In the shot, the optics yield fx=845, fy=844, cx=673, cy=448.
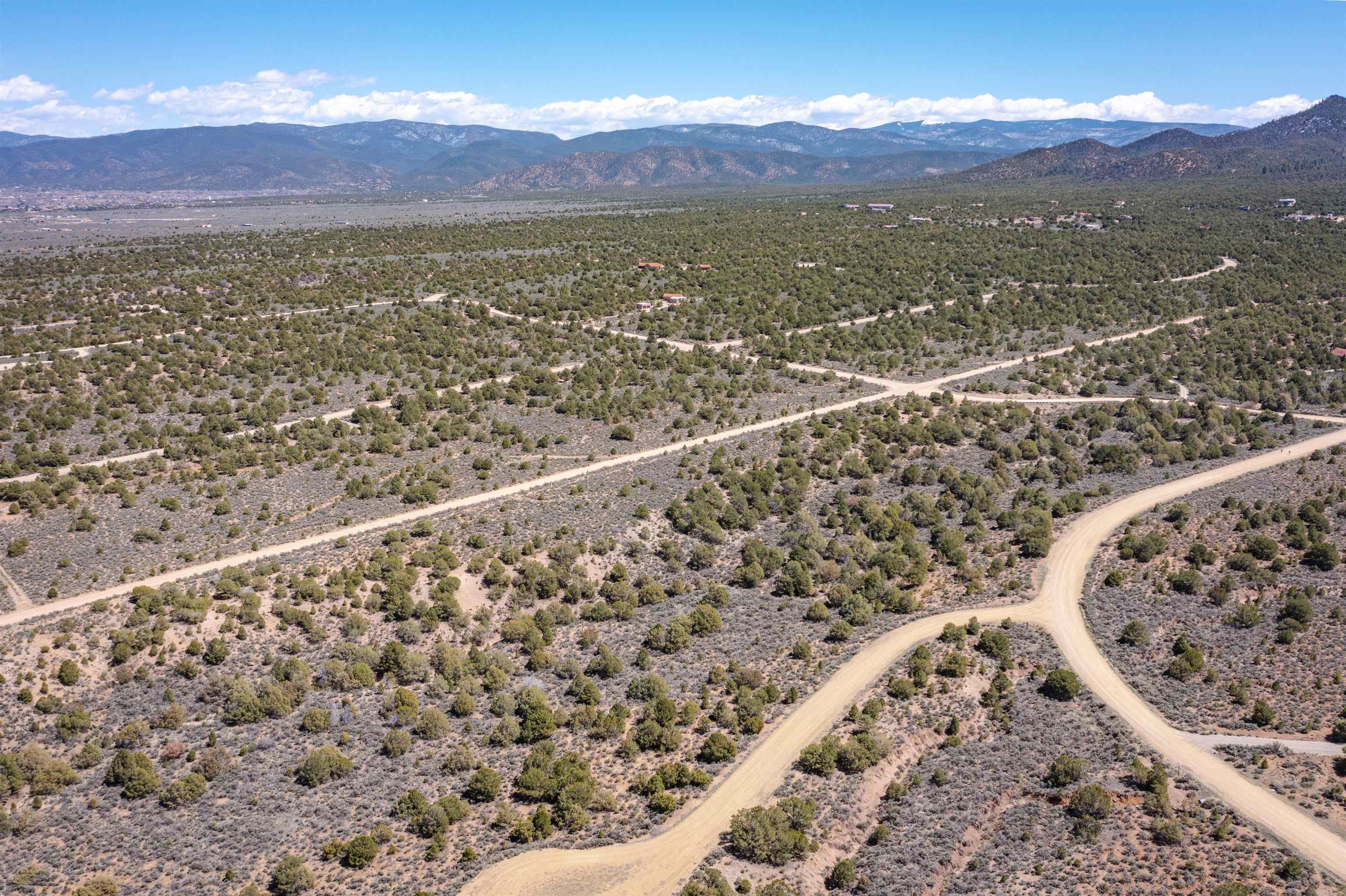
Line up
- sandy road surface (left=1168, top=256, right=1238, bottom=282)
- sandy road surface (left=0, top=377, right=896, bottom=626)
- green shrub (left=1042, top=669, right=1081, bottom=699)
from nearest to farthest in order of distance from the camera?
green shrub (left=1042, top=669, right=1081, bottom=699)
sandy road surface (left=0, top=377, right=896, bottom=626)
sandy road surface (left=1168, top=256, right=1238, bottom=282)

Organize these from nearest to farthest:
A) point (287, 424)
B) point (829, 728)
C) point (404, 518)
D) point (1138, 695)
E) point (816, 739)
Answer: point (816, 739) < point (829, 728) < point (1138, 695) < point (404, 518) < point (287, 424)

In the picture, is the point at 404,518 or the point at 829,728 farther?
the point at 404,518

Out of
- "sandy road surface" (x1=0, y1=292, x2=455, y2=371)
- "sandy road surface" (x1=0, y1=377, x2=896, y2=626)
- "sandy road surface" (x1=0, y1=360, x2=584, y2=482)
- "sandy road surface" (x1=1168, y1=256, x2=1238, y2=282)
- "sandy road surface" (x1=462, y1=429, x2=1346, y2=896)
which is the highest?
"sandy road surface" (x1=1168, y1=256, x2=1238, y2=282)

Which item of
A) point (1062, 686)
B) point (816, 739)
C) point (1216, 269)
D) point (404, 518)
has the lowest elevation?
point (816, 739)

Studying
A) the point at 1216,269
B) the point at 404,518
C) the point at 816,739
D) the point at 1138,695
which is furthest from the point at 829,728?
the point at 1216,269

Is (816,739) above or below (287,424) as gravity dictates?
below

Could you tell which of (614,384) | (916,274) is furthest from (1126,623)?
(916,274)

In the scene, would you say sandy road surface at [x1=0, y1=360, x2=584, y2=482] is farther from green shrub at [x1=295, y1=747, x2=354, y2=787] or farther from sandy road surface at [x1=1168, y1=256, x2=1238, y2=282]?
sandy road surface at [x1=1168, y1=256, x2=1238, y2=282]

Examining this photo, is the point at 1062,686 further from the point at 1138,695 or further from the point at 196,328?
the point at 196,328

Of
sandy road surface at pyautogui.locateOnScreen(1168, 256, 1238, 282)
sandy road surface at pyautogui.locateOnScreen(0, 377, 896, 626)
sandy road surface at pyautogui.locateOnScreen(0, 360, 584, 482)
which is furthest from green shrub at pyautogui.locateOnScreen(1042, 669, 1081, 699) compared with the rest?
sandy road surface at pyautogui.locateOnScreen(1168, 256, 1238, 282)

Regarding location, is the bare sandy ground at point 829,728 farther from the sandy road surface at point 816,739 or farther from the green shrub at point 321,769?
the green shrub at point 321,769
